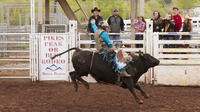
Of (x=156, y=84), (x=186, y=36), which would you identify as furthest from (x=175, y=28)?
(x=156, y=84)

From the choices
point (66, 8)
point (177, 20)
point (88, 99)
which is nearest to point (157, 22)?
point (177, 20)

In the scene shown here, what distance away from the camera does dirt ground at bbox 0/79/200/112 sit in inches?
238

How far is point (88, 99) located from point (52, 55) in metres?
2.87

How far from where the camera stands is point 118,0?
169 feet

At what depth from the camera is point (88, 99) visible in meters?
6.91

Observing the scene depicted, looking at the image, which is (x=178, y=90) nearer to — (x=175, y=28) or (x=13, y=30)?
(x=175, y=28)

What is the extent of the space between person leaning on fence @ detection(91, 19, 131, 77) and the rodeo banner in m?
2.70

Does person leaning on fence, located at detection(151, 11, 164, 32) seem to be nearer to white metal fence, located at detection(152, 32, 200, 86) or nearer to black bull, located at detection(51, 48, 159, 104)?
white metal fence, located at detection(152, 32, 200, 86)

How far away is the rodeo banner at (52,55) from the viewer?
9.30 m

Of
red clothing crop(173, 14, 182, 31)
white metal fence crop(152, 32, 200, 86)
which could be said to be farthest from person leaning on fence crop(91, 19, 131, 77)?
red clothing crop(173, 14, 182, 31)

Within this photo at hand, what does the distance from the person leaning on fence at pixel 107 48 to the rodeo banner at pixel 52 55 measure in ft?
8.86

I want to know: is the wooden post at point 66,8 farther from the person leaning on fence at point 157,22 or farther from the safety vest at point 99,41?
the safety vest at point 99,41

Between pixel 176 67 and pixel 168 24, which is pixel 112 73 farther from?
pixel 168 24

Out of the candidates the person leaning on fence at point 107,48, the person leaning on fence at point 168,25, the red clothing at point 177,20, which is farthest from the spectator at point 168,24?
the person leaning on fence at point 107,48
